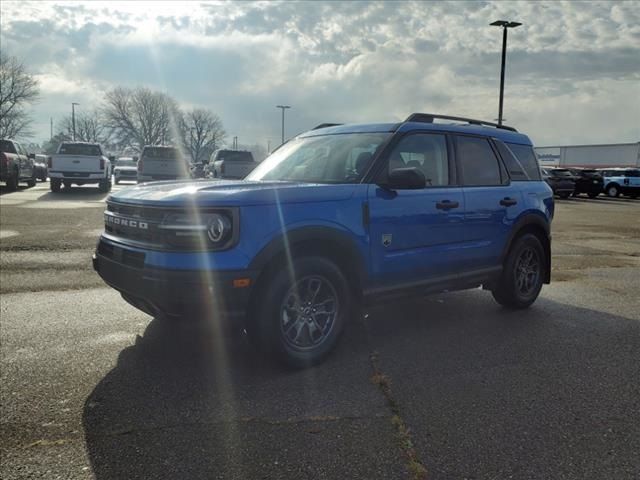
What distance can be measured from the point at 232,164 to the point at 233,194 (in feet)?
58.2

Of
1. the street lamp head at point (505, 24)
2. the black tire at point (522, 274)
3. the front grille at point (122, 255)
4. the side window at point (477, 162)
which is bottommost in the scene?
the black tire at point (522, 274)

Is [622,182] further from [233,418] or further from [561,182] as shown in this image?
[233,418]

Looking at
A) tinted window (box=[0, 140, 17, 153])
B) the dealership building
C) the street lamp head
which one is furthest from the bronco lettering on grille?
the dealership building

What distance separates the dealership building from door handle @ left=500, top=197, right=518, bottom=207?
173 ft

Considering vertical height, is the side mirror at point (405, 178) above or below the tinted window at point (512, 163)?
below

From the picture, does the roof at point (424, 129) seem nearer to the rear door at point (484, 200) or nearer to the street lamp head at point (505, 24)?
the rear door at point (484, 200)

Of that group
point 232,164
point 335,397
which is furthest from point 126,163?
point 335,397

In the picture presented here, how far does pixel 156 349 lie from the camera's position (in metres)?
4.30

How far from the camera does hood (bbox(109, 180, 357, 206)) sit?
3.53 meters

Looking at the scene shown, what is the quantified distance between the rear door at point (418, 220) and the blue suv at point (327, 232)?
0.01 meters

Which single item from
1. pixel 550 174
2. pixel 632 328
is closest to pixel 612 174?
pixel 550 174

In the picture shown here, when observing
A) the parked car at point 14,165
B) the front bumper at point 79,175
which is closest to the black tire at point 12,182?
the parked car at point 14,165

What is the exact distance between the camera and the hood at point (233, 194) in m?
3.53

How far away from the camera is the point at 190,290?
3.39 metres
